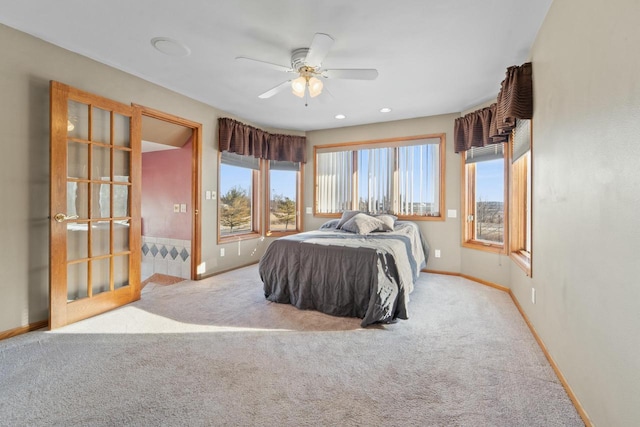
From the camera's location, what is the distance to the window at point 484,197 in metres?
3.76

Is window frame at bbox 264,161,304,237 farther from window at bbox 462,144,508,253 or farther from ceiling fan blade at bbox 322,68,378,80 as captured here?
ceiling fan blade at bbox 322,68,378,80

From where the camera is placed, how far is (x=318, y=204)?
542cm

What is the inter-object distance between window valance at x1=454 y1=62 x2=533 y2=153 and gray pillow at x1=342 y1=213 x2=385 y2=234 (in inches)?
63.0

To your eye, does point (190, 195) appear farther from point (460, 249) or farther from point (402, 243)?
point (460, 249)

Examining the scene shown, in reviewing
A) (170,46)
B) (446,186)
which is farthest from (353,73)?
(446,186)

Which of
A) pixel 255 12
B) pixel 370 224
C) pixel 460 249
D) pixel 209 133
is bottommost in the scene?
pixel 460 249

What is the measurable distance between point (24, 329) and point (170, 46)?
8.72ft

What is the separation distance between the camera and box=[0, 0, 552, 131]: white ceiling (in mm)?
2051

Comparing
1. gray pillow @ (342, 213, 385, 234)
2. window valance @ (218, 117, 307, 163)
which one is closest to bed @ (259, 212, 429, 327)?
gray pillow @ (342, 213, 385, 234)

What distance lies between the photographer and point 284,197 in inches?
217

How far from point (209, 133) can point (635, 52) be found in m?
4.21

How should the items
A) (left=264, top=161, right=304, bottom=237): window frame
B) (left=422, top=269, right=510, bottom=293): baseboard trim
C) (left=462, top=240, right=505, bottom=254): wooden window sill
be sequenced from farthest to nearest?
(left=264, top=161, right=304, bottom=237): window frame → (left=462, top=240, right=505, bottom=254): wooden window sill → (left=422, top=269, right=510, bottom=293): baseboard trim

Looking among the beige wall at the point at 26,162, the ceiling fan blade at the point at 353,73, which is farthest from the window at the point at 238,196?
the ceiling fan blade at the point at 353,73

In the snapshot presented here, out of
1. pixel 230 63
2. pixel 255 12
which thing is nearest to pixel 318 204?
pixel 230 63
